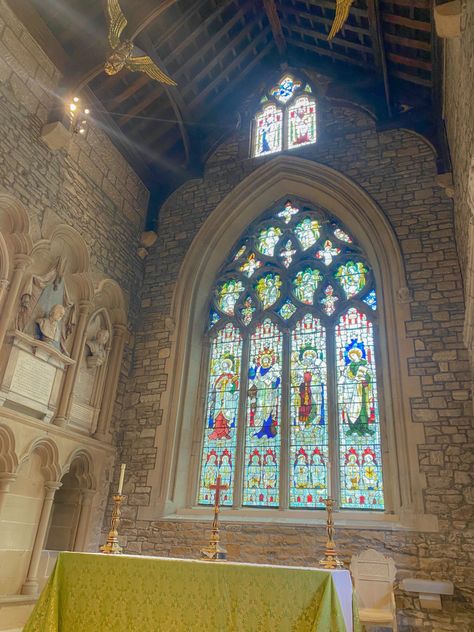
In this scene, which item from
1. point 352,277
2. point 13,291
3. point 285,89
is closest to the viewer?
point 13,291

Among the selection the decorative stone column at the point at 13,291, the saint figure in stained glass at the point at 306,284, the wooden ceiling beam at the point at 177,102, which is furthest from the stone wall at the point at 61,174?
the saint figure in stained glass at the point at 306,284

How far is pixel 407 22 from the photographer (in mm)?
6289

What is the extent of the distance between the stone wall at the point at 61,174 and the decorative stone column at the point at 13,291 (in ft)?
1.35

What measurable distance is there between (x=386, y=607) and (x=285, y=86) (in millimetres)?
7645

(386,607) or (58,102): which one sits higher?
(58,102)

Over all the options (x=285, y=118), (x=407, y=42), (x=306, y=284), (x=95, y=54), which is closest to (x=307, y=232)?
(x=306, y=284)

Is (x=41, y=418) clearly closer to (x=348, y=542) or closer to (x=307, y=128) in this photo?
(x=348, y=542)

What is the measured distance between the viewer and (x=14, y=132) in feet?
18.3

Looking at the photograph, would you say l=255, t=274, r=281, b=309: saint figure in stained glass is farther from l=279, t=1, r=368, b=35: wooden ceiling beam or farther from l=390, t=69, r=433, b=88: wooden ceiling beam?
l=279, t=1, r=368, b=35: wooden ceiling beam

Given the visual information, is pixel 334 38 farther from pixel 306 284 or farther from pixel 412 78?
pixel 306 284

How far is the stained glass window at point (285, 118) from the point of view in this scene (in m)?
7.96

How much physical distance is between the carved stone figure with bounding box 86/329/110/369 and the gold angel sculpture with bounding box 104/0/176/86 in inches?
127

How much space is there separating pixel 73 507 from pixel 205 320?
3.07 meters

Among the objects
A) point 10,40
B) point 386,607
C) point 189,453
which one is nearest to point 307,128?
point 10,40
